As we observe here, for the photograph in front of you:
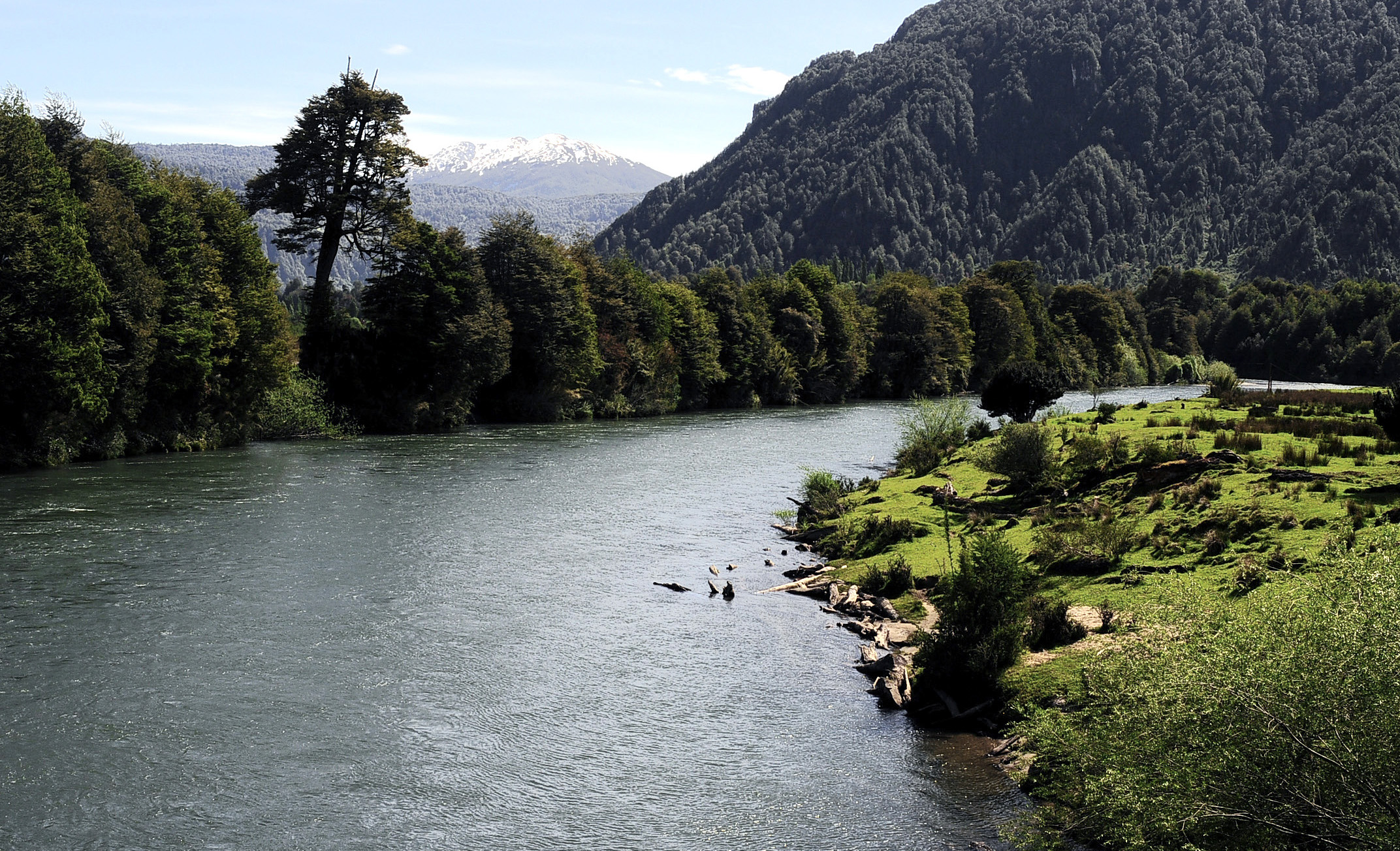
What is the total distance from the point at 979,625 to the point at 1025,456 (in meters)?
18.3

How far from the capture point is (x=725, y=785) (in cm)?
1683

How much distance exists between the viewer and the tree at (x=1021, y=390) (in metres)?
58.3

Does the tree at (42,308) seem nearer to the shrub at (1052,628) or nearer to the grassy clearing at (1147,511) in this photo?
the grassy clearing at (1147,511)

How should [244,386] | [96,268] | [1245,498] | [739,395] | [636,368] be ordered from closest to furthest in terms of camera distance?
[1245,498] → [96,268] → [244,386] → [636,368] → [739,395]

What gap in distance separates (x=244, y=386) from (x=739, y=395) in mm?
65437

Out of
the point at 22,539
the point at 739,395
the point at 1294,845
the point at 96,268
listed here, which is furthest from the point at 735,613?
the point at 739,395

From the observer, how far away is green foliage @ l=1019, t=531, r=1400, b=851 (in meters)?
10.2

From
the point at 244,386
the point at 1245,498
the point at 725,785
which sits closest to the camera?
the point at 725,785

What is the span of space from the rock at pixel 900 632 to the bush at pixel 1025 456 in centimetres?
1385

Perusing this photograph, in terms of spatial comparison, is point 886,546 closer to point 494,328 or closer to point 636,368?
point 494,328

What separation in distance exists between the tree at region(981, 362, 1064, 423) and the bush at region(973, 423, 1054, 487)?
2138cm

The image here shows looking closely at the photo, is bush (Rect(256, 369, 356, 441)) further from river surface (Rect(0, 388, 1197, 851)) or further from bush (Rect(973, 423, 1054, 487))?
bush (Rect(973, 423, 1054, 487))

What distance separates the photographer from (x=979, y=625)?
19.9m


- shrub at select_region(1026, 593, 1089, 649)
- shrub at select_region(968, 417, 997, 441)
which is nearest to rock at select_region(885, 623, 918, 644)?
shrub at select_region(1026, 593, 1089, 649)
